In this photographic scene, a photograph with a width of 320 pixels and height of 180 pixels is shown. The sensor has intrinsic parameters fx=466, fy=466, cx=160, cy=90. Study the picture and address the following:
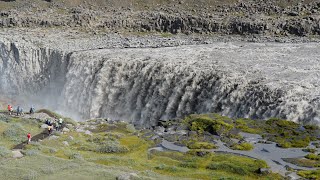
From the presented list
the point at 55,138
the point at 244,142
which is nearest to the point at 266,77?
the point at 244,142

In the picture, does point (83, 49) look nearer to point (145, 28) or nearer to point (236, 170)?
point (145, 28)

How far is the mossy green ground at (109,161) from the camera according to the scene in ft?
118

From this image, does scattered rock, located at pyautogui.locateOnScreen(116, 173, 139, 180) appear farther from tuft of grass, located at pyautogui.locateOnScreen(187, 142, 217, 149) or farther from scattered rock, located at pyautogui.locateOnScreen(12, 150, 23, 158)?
scattered rock, located at pyautogui.locateOnScreen(12, 150, 23, 158)

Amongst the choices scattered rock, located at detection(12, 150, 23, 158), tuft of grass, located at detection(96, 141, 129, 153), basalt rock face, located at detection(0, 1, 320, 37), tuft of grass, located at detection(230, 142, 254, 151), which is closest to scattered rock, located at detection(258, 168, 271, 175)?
tuft of grass, located at detection(230, 142, 254, 151)

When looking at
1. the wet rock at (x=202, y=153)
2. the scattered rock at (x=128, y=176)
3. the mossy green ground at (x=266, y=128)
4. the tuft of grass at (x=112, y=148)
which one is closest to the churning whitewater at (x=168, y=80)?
the mossy green ground at (x=266, y=128)

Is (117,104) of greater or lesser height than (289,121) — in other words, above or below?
below

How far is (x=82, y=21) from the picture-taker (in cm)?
10606

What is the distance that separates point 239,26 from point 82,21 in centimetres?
3629

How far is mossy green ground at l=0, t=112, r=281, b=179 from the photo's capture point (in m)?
35.9

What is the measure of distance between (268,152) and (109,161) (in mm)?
13853

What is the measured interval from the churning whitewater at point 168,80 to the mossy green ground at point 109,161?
42.5 ft

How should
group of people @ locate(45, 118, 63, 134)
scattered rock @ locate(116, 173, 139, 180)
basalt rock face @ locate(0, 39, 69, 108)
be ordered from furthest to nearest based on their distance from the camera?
1. basalt rock face @ locate(0, 39, 69, 108)
2. group of people @ locate(45, 118, 63, 134)
3. scattered rock @ locate(116, 173, 139, 180)

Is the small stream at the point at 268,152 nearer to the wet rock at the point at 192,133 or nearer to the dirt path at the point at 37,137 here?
the wet rock at the point at 192,133

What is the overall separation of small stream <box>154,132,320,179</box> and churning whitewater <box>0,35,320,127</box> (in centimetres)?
693
